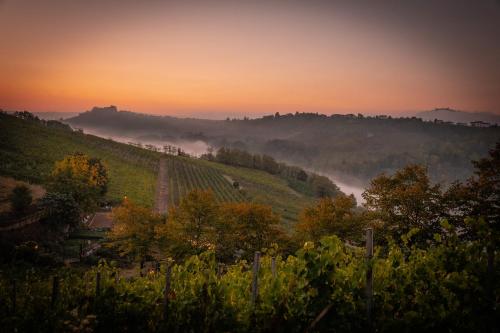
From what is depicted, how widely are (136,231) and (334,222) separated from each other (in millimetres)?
20462

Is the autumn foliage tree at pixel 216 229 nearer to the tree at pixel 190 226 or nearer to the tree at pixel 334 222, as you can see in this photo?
the tree at pixel 190 226

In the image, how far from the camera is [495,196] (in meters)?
23.4

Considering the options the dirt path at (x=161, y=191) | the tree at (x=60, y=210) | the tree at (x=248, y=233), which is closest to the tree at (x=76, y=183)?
the tree at (x=60, y=210)

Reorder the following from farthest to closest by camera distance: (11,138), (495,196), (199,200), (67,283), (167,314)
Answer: (11,138)
(199,200)
(495,196)
(67,283)
(167,314)

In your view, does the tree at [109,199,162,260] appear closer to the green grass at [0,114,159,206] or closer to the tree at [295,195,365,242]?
the tree at [295,195,365,242]

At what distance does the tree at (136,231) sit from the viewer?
120 ft

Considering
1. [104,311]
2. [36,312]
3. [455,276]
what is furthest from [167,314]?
[455,276]

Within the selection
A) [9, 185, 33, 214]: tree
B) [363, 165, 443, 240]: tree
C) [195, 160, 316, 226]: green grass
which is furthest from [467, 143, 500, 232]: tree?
[195, 160, 316, 226]: green grass

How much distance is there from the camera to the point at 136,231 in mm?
36469

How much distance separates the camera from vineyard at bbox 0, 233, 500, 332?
622 centimetres

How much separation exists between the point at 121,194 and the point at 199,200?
4046cm

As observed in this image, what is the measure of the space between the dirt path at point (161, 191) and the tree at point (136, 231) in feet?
94.3

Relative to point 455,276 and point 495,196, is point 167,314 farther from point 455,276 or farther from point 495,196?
point 495,196

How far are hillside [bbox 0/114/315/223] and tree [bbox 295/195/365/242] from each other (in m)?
38.2
